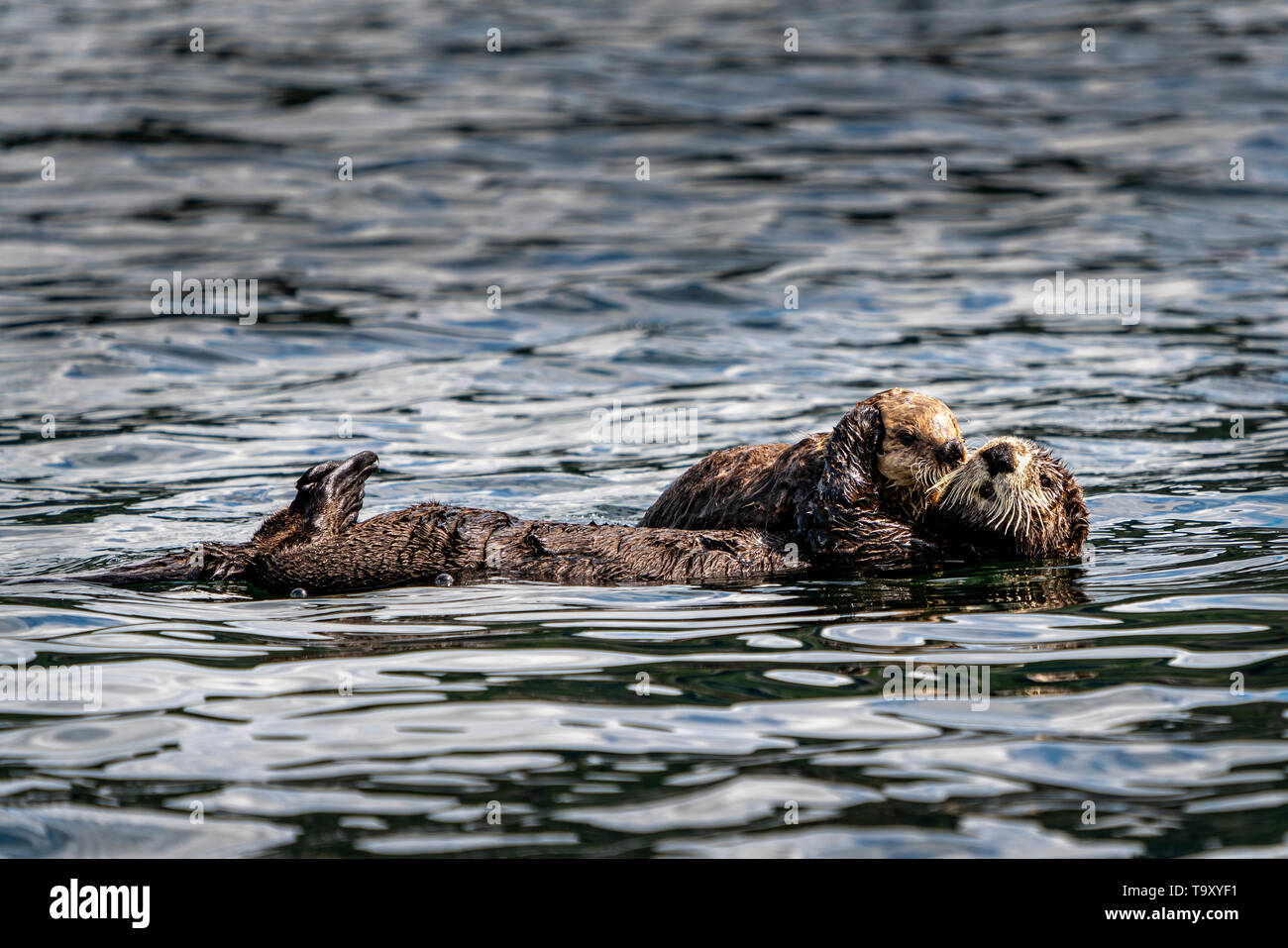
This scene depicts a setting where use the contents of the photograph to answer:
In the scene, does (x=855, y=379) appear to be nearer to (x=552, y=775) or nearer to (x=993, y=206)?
(x=993, y=206)

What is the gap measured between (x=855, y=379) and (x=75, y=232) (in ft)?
31.8

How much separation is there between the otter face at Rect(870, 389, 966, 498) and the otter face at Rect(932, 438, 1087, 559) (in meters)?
0.07

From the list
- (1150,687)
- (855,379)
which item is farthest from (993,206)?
(1150,687)

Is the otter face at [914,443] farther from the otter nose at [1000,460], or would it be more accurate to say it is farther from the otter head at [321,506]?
the otter head at [321,506]

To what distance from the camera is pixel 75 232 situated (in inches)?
669

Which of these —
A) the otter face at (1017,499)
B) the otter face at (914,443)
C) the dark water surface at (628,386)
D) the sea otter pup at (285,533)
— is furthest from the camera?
the sea otter pup at (285,533)

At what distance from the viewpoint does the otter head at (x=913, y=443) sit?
648 cm

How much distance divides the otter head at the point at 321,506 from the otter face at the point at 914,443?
2288mm

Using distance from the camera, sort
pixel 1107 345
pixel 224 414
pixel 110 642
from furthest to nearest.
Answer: pixel 1107 345 → pixel 224 414 → pixel 110 642

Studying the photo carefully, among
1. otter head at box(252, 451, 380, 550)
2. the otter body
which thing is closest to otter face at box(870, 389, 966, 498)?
the otter body

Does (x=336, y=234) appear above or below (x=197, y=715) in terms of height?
above

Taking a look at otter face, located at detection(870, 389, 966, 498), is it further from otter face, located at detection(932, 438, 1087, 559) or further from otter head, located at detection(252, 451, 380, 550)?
otter head, located at detection(252, 451, 380, 550)

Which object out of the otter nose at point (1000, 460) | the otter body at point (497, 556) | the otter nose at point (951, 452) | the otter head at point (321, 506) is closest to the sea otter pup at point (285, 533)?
the otter head at point (321, 506)
